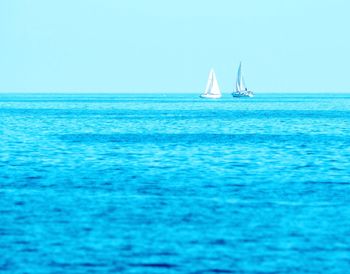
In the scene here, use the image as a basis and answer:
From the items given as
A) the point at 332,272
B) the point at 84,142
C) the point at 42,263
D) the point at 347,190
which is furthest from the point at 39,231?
the point at 84,142

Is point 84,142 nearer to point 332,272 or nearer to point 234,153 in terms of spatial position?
point 234,153

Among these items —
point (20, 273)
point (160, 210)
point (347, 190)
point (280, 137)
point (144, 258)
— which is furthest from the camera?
point (280, 137)

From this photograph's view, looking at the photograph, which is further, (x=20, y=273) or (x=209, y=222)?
(x=209, y=222)

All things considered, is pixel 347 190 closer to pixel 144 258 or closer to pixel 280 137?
pixel 144 258

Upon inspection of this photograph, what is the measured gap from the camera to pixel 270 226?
32.3 metres

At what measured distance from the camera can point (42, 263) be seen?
26828 mm

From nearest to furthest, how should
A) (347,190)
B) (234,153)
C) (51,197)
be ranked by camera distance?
(51,197) < (347,190) < (234,153)

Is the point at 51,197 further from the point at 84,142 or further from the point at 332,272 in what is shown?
the point at 84,142

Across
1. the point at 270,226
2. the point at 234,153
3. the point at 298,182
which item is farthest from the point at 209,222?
the point at 234,153

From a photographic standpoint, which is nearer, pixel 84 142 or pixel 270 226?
pixel 270 226

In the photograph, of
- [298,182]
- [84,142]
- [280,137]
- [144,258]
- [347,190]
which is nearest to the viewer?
[144,258]

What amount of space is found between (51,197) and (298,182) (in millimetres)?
12571

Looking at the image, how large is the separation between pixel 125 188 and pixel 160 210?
7.46 m

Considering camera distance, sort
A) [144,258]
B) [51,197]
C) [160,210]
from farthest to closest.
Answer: [51,197] < [160,210] < [144,258]
